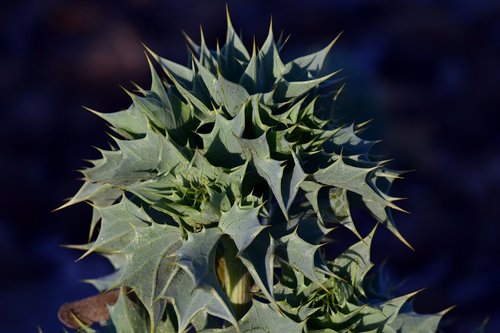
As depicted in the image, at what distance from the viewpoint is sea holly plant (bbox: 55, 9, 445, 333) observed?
129 cm

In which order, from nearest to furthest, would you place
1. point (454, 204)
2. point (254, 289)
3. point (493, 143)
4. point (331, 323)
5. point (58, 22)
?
point (331, 323), point (254, 289), point (454, 204), point (493, 143), point (58, 22)

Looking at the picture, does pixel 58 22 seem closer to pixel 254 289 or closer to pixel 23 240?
pixel 23 240

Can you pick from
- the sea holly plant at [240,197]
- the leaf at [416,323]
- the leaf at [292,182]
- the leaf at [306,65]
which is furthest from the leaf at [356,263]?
the leaf at [306,65]

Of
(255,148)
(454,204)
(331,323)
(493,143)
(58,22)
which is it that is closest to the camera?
(255,148)

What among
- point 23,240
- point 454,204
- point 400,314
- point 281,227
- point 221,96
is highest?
point 221,96

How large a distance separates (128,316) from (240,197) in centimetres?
47

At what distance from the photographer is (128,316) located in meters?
1.60

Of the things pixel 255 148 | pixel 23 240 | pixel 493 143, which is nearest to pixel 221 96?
pixel 255 148

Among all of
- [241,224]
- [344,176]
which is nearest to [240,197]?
[241,224]

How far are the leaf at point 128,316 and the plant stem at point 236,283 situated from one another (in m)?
0.21

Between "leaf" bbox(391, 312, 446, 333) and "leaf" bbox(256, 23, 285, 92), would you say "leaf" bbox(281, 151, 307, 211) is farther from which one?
"leaf" bbox(391, 312, 446, 333)

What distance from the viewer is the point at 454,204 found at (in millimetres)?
7996

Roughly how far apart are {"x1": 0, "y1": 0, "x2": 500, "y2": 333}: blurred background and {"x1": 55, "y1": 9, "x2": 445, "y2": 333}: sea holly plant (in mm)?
4926

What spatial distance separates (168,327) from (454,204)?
22.5ft
